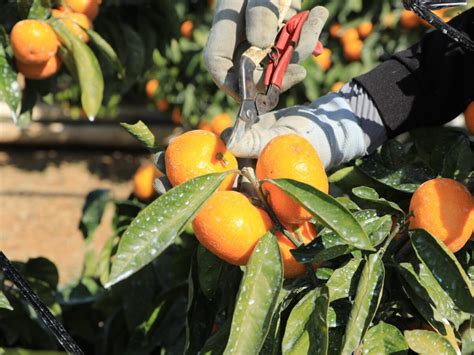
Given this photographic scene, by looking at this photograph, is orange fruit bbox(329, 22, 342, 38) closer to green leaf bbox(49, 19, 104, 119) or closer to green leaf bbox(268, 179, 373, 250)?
green leaf bbox(49, 19, 104, 119)

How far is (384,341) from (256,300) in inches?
6.2

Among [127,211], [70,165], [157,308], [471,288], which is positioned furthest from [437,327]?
[70,165]

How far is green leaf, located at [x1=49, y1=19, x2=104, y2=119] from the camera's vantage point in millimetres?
1343

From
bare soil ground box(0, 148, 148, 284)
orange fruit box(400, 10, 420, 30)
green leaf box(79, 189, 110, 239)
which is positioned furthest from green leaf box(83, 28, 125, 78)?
bare soil ground box(0, 148, 148, 284)

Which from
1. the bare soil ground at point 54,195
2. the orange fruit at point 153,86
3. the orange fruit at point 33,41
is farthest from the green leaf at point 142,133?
the orange fruit at point 153,86

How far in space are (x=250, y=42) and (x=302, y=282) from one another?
0.26 m

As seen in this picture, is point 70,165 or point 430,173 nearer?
point 430,173

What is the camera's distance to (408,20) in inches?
101

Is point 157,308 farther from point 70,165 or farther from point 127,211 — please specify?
point 70,165

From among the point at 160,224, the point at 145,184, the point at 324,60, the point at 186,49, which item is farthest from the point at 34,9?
the point at 186,49

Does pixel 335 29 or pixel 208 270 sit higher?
pixel 208 270

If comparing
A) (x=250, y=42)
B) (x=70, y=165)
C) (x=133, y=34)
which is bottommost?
(x=70, y=165)

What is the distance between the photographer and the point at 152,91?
359 centimetres

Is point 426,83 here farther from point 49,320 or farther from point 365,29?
point 365,29
